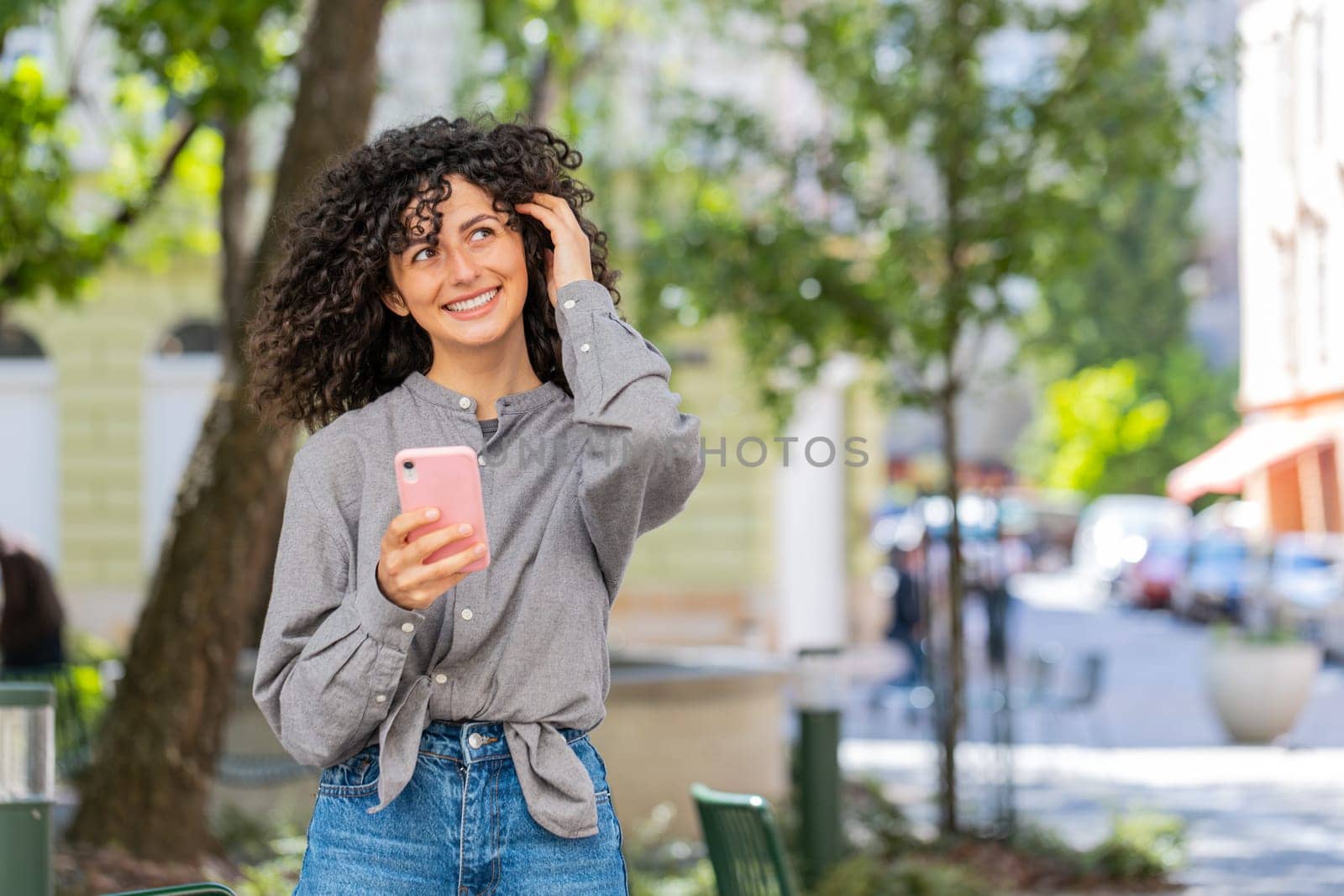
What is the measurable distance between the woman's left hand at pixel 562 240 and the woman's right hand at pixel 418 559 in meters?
0.45

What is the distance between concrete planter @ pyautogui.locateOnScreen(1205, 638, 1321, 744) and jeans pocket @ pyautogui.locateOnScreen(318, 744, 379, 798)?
11.4 metres

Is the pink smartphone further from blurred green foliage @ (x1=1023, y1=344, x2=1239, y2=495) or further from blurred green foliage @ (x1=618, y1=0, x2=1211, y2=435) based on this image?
blurred green foliage @ (x1=1023, y1=344, x2=1239, y2=495)

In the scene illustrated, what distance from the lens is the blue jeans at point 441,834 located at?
2.23 metres

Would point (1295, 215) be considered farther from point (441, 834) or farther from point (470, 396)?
point (441, 834)

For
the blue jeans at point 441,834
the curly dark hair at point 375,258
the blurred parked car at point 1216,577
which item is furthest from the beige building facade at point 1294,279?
the blurred parked car at point 1216,577

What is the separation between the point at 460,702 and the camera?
2.26 metres

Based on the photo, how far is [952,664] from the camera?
8.52m

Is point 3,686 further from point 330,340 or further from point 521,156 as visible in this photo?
point 521,156

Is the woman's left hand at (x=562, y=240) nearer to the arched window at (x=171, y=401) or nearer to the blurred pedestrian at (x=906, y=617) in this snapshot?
the blurred pedestrian at (x=906, y=617)

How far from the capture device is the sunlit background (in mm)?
6871

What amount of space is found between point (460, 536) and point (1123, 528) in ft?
91.9

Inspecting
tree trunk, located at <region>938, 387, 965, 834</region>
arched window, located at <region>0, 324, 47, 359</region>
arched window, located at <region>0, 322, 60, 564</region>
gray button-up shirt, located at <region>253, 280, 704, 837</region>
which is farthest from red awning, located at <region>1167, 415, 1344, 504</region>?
arched window, located at <region>0, 324, 47, 359</region>

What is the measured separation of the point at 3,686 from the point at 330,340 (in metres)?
1.36

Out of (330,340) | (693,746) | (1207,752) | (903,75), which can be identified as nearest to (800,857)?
(693,746)
